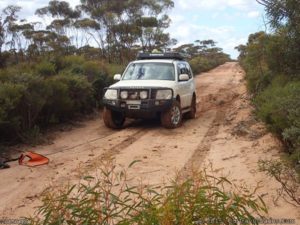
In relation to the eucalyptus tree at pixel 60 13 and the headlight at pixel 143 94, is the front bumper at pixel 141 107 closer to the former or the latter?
the headlight at pixel 143 94

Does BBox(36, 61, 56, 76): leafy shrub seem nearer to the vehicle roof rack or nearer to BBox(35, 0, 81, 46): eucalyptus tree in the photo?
the vehicle roof rack

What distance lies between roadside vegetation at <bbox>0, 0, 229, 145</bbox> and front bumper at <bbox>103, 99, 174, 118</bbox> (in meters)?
1.35

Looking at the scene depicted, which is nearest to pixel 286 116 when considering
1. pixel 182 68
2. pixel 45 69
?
pixel 182 68

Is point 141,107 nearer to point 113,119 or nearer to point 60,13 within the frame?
point 113,119

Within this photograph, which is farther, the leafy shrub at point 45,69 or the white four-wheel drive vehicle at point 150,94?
the leafy shrub at point 45,69

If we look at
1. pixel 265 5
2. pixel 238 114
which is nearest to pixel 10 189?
pixel 265 5

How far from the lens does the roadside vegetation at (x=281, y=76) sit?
627 cm

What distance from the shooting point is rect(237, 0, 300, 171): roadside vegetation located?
6.27 m

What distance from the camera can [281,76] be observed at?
10992 mm

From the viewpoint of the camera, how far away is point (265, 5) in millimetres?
8961

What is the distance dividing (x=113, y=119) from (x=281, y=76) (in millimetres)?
4189

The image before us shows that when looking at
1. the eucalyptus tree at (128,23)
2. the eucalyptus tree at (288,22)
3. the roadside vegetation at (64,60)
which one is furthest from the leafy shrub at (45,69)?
the eucalyptus tree at (128,23)

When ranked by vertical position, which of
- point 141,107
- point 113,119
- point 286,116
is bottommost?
point 113,119

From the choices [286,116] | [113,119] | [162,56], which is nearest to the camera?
[286,116]
